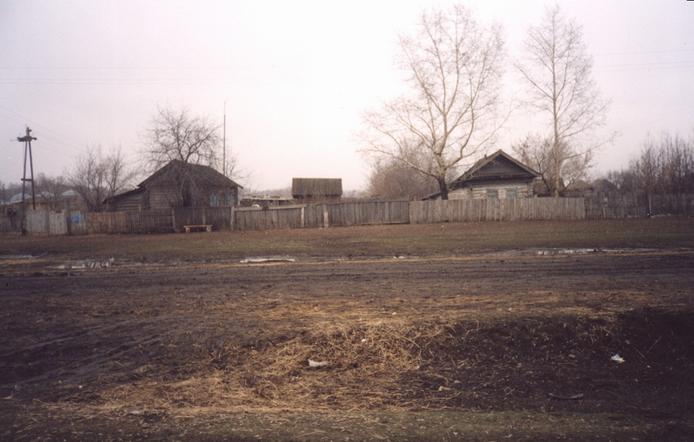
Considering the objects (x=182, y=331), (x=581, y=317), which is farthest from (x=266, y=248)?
(x=581, y=317)

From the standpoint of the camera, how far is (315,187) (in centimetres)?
5578

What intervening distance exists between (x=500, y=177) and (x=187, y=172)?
2464 cm

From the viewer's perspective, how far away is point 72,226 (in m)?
31.8

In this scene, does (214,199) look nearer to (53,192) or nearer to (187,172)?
(187,172)

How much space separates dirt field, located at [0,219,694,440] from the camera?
11.4ft

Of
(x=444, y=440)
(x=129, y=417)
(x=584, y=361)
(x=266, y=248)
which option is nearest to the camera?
(x=444, y=440)

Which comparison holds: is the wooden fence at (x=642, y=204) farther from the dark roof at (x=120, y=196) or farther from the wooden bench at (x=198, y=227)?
the dark roof at (x=120, y=196)

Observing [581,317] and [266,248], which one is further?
[266,248]

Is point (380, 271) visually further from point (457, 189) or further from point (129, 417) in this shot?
point (457, 189)

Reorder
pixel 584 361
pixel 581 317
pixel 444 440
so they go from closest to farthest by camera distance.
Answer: pixel 444 440 → pixel 584 361 → pixel 581 317

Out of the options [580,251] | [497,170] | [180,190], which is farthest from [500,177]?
[180,190]

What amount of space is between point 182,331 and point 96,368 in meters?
1.17

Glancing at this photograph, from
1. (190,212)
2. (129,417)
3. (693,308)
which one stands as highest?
(190,212)

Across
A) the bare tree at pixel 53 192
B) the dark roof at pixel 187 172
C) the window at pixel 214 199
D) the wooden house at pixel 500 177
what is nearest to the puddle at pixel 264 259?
the dark roof at pixel 187 172
